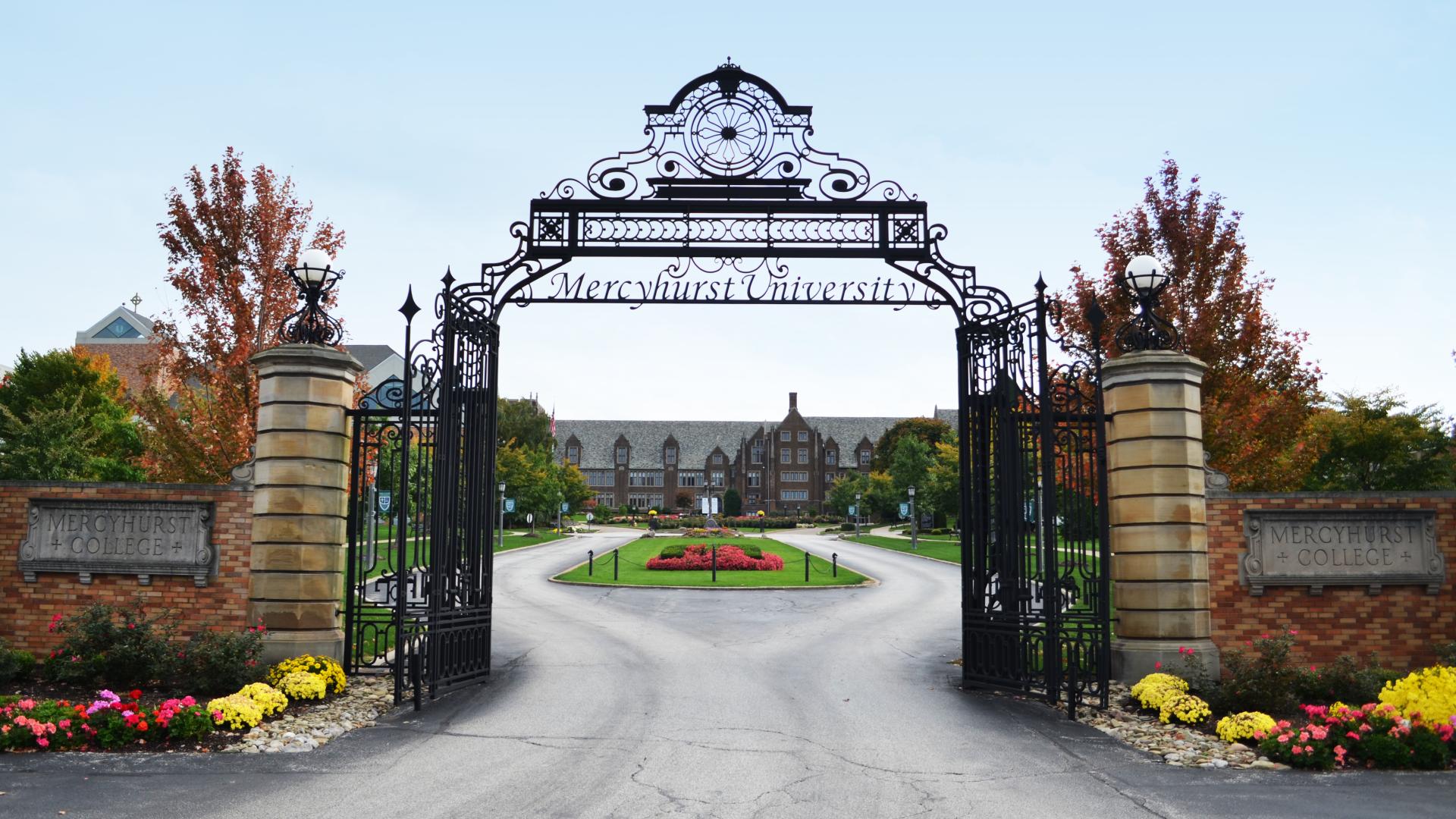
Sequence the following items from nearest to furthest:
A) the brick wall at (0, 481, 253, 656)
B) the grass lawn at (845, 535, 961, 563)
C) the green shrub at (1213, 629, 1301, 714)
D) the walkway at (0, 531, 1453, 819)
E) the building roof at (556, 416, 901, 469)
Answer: the walkway at (0, 531, 1453, 819) → the green shrub at (1213, 629, 1301, 714) → the brick wall at (0, 481, 253, 656) → the grass lawn at (845, 535, 961, 563) → the building roof at (556, 416, 901, 469)

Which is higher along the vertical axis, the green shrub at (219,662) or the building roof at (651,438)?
the building roof at (651,438)

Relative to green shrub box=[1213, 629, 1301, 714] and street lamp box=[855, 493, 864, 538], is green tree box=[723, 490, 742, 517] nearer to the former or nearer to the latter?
street lamp box=[855, 493, 864, 538]

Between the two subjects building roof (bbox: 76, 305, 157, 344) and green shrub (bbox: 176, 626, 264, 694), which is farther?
building roof (bbox: 76, 305, 157, 344)

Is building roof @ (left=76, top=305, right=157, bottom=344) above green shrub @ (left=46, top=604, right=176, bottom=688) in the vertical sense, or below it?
above

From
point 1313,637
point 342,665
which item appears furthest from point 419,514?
point 1313,637

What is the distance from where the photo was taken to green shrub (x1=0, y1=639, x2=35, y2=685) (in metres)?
9.79

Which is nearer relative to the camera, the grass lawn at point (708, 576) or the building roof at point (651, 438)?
the grass lawn at point (708, 576)

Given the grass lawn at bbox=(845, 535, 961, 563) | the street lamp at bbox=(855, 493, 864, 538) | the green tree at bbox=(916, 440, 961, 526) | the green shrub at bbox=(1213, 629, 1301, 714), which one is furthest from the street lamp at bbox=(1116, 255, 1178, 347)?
the street lamp at bbox=(855, 493, 864, 538)

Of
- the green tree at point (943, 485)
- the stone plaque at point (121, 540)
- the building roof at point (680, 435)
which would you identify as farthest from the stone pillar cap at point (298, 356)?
the building roof at point (680, 435)

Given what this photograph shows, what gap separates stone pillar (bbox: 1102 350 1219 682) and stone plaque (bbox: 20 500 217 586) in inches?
421

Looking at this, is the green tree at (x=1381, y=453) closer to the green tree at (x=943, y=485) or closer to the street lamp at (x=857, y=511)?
the green tree at (x=943, y=485)

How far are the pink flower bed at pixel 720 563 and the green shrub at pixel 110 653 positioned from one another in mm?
20808

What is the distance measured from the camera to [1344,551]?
1076 cm

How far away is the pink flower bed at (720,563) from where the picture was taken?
30328mm
